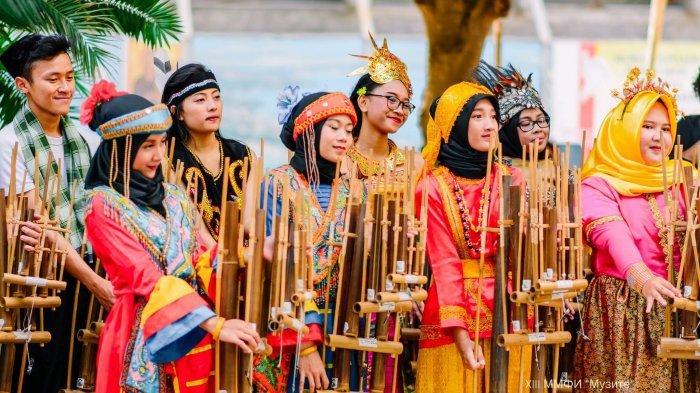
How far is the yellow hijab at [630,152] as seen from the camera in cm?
532

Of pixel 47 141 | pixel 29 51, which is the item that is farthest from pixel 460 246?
pixel 29 51

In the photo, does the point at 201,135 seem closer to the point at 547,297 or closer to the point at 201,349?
the point at 201,349

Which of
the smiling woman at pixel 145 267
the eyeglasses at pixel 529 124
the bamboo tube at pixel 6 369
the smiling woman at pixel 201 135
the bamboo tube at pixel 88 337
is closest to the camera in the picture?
the smiling woman at pixel 145 267

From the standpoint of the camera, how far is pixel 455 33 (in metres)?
8.95

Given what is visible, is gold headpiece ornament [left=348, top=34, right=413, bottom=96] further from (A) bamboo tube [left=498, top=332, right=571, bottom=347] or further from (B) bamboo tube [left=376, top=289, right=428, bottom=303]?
(A) bamboo tube [left=498, top=332, right=571, bottom=347]

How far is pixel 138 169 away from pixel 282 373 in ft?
2.94

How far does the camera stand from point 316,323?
492 cm

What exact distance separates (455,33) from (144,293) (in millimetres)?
4801

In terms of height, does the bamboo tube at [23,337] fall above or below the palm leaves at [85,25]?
below

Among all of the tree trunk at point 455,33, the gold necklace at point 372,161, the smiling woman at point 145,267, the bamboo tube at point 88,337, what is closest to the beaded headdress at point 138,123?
the smiling woman at point 145,267

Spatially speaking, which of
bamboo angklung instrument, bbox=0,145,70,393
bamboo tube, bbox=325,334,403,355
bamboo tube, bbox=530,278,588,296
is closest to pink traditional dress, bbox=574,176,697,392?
bamboo tube, bbox=530,278,588,296

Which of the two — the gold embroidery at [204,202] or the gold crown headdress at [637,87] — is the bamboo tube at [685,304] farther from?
the gold embroidery at [204,202]

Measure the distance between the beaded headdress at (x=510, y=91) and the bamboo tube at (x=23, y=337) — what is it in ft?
6.65

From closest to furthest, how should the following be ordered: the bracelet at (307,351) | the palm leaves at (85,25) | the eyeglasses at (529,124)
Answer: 1. the bracelet at (307,351)
2. the palm leaves at (85,25)
3. the eyeglasses at (529,124)
